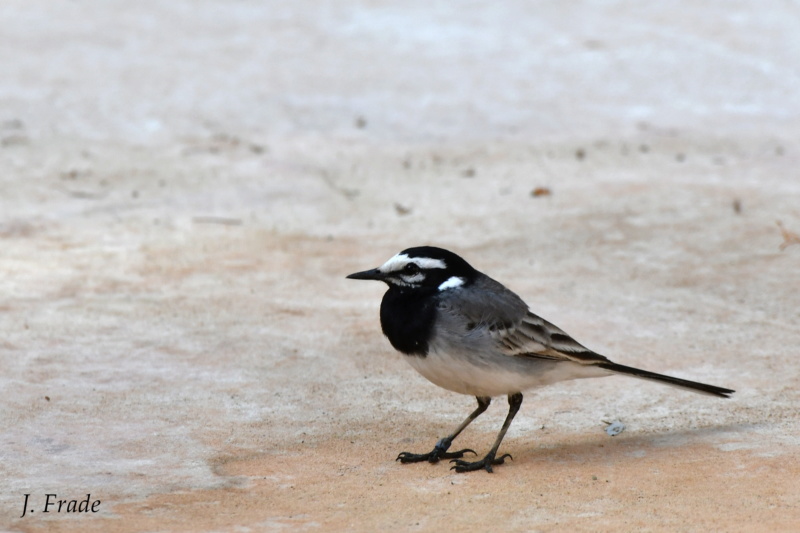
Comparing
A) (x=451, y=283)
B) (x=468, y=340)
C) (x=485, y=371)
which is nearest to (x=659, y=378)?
(x=485, y=371)


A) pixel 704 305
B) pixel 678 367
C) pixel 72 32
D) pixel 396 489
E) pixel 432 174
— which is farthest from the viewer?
pixel 72 32

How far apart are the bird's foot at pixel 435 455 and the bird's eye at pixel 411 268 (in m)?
0.91

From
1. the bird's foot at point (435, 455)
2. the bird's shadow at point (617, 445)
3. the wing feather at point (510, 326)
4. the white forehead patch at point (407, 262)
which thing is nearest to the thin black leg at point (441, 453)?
the bird's foot at point (435, 455)

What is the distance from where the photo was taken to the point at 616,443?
6.03 metres

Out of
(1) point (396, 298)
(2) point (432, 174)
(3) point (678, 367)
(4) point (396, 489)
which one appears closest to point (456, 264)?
(1) point (396, 298)

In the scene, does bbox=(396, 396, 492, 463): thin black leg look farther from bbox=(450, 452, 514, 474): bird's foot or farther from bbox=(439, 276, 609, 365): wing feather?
bbox=(439, 276, 609, 365): wing feather

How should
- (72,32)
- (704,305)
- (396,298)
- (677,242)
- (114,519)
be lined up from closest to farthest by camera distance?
1. (114,519)
2. (396,298)
3. (704,305)
4. (677,242)
5. (72,32)

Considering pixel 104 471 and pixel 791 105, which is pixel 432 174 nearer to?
pixel 791 105

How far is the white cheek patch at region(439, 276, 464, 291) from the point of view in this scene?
5.85m

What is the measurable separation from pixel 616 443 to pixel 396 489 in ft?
4.51

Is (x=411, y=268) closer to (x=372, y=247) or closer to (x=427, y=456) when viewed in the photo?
(x=427, y=456)

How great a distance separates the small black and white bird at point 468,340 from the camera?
561 centimetres

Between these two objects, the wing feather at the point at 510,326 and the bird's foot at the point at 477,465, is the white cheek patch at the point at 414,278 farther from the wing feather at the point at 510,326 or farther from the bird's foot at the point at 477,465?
the bird's foot at the point at 477,465
